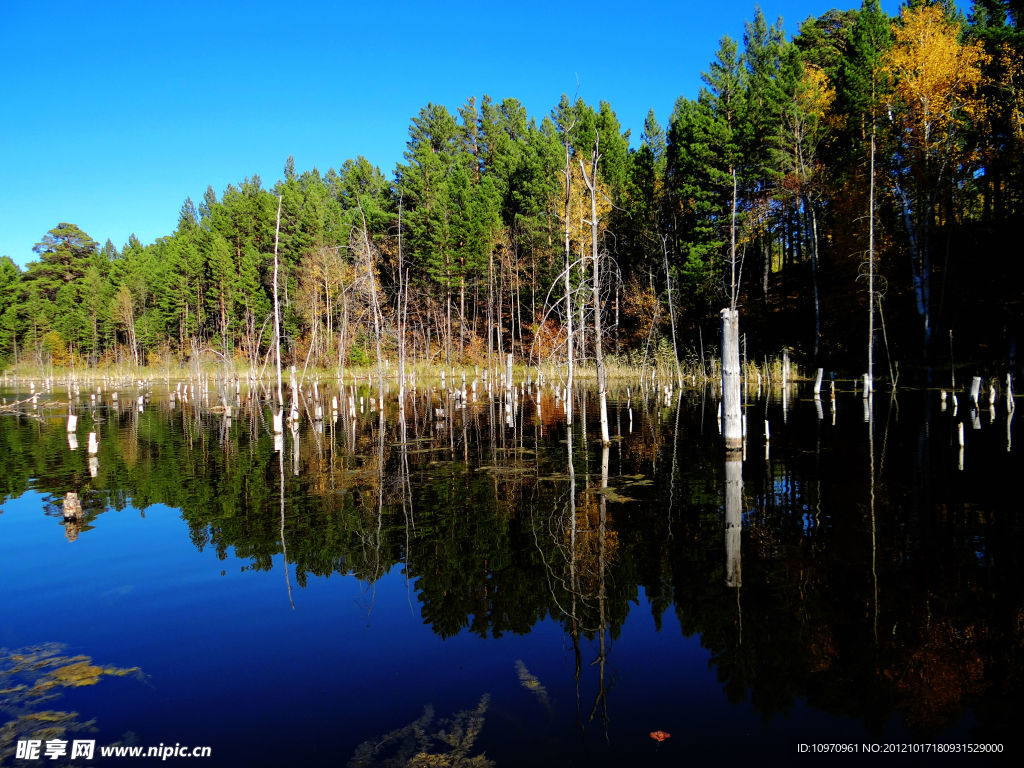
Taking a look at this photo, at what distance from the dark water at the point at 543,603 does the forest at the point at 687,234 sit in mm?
6525

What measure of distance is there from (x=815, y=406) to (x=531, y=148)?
122ft

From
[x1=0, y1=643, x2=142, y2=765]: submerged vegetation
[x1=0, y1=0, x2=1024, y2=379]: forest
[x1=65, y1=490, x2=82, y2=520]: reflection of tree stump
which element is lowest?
[x1=0, y1=643, x2=142, y2=765]: submerged vegetation

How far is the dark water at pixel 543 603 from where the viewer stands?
491 cm

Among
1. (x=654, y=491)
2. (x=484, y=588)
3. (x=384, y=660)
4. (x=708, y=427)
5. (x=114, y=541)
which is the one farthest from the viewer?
(x=708, y=427)

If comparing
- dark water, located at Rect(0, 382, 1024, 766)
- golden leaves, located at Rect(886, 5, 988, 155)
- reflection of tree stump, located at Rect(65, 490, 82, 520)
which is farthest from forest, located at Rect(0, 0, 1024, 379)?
reflection of tree stump, located at Rect(65, 490, 82, 520)

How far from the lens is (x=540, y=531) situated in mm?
9906

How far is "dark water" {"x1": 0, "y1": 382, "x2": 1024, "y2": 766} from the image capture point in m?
4.91

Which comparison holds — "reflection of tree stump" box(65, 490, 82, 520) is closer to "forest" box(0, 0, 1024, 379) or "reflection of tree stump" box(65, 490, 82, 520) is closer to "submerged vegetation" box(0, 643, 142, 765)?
"submerged vegetation" box(0, 643, 142, 765)

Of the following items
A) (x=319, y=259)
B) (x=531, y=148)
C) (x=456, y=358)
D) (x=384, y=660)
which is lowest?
(x=384, y=660)

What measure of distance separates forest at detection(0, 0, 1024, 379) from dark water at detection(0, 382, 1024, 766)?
6525 millimetres

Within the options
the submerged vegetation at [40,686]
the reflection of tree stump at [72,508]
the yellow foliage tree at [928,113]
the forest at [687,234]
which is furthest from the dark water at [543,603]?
the yellow foliage tree at [928,113]

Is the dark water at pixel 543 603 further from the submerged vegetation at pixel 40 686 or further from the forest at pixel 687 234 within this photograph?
the forest at pixel 687 234

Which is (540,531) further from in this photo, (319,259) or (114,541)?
(319,259)

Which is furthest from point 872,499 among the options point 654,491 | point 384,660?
point 384,660
